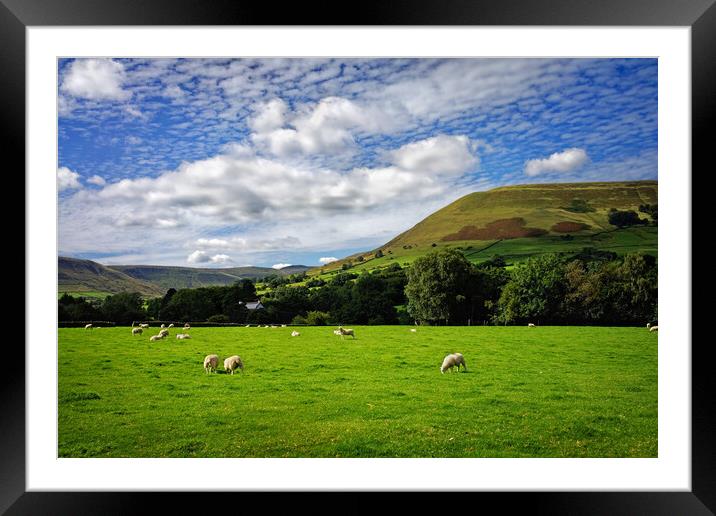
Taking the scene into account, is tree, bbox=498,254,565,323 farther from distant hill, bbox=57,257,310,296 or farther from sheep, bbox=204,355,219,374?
sheep, bbox=204,355,219,374

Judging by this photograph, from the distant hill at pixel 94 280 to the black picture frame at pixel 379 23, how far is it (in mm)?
6172

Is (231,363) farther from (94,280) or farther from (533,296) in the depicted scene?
(533,296)

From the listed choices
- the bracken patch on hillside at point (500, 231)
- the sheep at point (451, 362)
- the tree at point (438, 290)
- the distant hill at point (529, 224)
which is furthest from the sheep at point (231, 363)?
the bracken patch on hillside at point (500, 231)

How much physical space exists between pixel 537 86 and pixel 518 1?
698 cm

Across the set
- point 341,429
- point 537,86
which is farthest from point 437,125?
point 341,429

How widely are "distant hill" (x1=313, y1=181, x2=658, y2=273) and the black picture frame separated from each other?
7897mm

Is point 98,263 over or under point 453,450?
over

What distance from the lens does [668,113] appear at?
2.32m

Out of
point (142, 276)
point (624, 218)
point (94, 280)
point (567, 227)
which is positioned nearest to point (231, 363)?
point (94, 280)

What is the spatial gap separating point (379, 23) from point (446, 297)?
873cm

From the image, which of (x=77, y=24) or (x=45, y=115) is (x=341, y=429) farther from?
(x=77, y=24)

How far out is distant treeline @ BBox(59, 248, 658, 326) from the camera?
8984 mm

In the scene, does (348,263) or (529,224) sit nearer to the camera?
(348,263)

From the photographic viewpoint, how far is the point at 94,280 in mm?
7625
